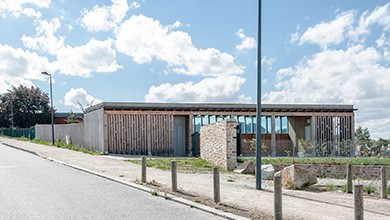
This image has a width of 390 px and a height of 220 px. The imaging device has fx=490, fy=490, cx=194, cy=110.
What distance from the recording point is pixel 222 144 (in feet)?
71.0

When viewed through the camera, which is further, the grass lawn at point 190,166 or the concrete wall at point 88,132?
the concrete wall at point 88,132

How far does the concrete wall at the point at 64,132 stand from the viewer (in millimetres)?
37062

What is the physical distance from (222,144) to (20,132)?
1818 inches

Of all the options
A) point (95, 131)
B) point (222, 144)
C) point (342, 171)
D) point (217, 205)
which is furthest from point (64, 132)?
point (217, 205)

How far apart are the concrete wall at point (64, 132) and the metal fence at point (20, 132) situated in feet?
9.12

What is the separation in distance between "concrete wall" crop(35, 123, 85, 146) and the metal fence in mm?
2779

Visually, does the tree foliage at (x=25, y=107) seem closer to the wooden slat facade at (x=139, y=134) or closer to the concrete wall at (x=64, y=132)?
the concrete wall at (x=64, y=132)

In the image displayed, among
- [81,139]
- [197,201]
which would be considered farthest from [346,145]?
[197,201]

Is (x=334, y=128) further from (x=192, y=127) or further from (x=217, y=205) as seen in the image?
(x=217, y=205)

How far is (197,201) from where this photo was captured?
Answer: 36.5 feet

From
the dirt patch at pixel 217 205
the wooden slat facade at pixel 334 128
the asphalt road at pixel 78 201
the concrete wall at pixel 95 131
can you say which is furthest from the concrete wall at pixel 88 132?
the dirt patch at pixel 217 205

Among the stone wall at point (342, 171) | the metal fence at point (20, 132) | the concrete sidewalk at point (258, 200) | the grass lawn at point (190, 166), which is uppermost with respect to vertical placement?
the concrete sidewalk at point (258, 200)

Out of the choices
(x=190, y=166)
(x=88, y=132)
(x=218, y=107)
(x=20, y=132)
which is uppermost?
(x=218, y=107)

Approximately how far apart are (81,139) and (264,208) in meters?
28.3
